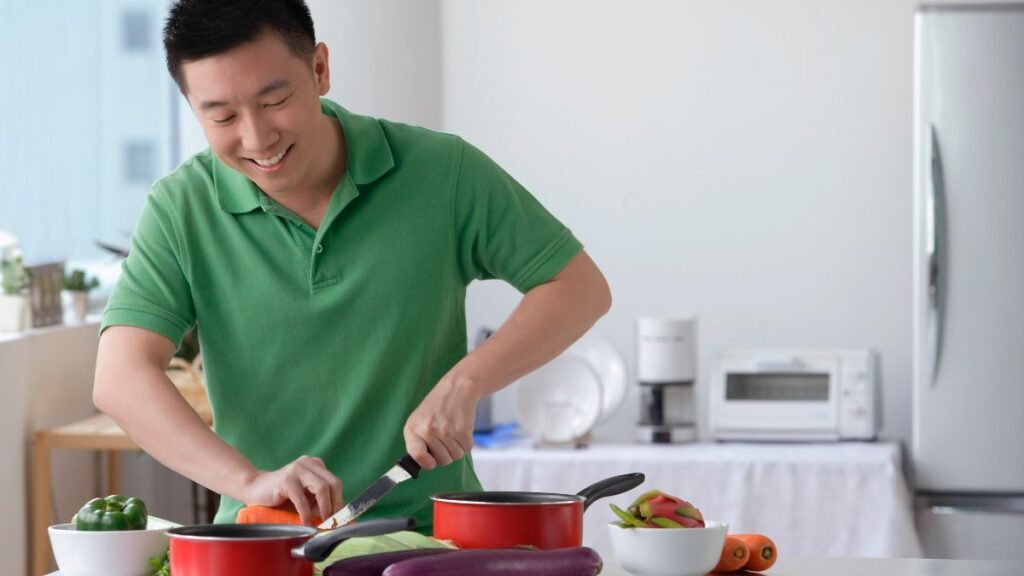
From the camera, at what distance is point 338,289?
154cm

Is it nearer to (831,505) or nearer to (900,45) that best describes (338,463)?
(831,505)

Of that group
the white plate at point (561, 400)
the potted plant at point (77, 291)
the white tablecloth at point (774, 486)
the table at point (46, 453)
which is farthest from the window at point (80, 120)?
the white tablecloth at point (774, 486)

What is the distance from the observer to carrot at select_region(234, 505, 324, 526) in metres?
1.27

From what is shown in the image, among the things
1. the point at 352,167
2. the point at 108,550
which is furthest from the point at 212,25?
the point at 108,550

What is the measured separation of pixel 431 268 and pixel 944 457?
6.78ft

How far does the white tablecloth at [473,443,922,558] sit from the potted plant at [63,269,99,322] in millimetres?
1280

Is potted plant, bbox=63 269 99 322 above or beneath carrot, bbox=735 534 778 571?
above

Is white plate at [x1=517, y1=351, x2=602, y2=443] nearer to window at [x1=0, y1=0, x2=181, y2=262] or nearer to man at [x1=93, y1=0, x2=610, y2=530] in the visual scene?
window at [x1=0, y1=0, x2=181, y2=262]

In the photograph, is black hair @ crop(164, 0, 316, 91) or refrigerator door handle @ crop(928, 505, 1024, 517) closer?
black hair @ crop(164, 0, 316, 91)

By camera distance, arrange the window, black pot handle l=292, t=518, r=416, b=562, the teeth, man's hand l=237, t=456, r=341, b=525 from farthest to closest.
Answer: the window < the teeth < man's hand l=237, t=456, r=341, b=525 < black pot handle l=292, t=518, r=416, b=562

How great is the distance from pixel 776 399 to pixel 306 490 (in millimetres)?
2345

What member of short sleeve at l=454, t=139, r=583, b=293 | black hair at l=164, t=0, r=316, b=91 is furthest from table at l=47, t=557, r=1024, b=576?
black hair at l=164, t=0, r=316, b=91

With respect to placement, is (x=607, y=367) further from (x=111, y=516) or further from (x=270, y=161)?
(x=111, y=516)

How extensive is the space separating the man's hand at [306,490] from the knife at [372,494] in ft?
0.03
